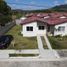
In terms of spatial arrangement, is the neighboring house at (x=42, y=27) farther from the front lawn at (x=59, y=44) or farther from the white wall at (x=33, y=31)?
the front lawn at (x=59, y=44)

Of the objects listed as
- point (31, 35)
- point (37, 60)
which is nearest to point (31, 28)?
point (31, 35)

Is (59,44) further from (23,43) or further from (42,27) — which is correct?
(42,27)

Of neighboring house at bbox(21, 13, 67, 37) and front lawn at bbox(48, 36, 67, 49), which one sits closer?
front lawn at bbox(48, 36, 67, 49)

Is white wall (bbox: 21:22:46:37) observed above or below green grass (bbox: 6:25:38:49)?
below

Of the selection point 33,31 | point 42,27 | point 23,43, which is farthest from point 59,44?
A: point 42,27

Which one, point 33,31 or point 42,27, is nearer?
point 33,31

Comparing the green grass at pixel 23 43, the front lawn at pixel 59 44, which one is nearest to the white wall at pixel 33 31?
the green grass at pixel 23 43

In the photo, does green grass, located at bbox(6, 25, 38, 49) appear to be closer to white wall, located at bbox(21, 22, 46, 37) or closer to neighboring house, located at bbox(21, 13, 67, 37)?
white wall, located at bbox(21, 22, 46, 37)

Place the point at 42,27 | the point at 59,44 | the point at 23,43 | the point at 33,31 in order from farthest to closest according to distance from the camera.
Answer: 1. the point at 42,27
2. the point at 33,31
3. the point at 23,43
4. the point at 59,44

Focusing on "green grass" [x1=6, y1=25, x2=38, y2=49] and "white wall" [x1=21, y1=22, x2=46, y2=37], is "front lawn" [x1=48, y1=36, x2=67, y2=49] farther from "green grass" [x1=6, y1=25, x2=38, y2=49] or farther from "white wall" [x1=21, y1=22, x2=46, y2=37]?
"white wall" [x1=21, y1=22, x2=46, y2=37]

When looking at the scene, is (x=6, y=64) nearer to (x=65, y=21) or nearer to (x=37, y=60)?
(x=37, y=60)

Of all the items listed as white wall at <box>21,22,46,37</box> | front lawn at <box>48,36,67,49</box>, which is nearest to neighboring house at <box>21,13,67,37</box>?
white wall at <box>21,22,46,37</box>
